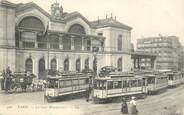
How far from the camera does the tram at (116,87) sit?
21.2m

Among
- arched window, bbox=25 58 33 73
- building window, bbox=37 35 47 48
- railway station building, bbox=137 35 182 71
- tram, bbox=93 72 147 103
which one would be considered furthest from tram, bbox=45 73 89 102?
railway station building, bbox=137 35 182 71

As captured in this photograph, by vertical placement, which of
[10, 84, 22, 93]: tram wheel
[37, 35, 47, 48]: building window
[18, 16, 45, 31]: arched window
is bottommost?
[10, 84, 22, 93]: tram wheel

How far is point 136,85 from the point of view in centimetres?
2412

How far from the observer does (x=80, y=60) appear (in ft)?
131

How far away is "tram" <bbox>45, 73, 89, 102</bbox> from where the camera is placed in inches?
863

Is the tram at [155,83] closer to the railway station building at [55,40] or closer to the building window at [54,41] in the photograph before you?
the railway station building at [55,40]

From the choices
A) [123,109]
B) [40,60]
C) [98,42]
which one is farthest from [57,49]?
[123,109]

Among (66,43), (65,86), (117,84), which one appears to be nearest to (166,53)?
(66,43)

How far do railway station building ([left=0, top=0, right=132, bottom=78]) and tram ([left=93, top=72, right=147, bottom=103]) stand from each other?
25.7ft

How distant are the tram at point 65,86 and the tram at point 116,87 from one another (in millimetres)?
2475

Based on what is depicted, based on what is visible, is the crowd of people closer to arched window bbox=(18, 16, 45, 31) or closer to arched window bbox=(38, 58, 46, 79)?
arched window bbox=(38, 58, 46, 79)

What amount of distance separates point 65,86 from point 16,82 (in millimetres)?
6096

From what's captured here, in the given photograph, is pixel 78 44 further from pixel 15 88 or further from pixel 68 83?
pixel 68 83

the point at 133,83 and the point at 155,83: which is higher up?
the point at 133,83
